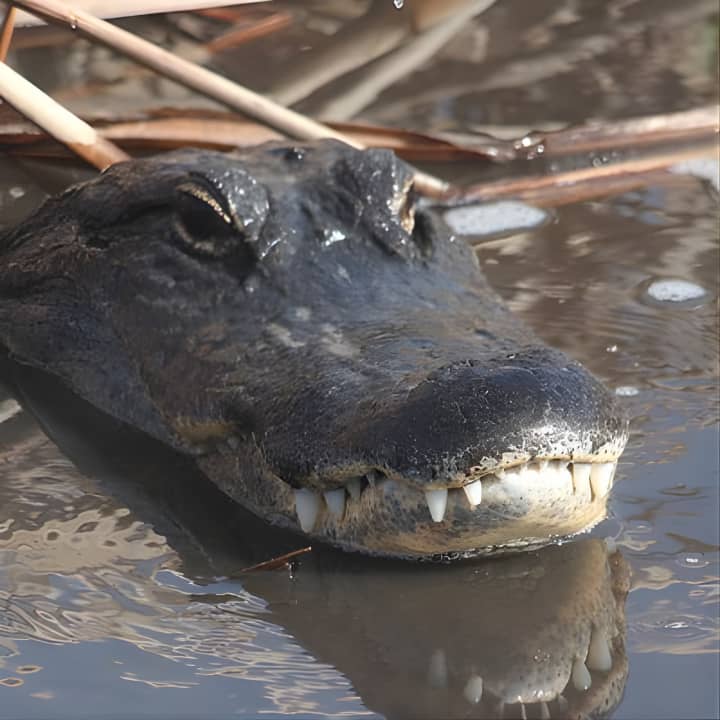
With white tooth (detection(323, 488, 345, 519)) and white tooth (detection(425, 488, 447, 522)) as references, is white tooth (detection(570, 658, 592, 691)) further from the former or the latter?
white tooth (detection(323, 488, 345, 519))

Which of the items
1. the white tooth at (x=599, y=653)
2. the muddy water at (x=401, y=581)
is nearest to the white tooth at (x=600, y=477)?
the muddy water at (x=401, y=581)

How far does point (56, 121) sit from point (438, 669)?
2.86 meters

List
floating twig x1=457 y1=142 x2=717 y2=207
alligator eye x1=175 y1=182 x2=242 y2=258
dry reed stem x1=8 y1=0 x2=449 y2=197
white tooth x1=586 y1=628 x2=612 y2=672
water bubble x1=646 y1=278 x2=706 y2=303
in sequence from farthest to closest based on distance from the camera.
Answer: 1. floating twig x1=457 y1=142 x2=717 y2=207
2. dry reed stem x1=8 y1=0 x2=449 y2=197
3. water bubble x1=646 y1=278 x2=706 y2=303
4. alligator eye x1=175 y1=182 x2=242 y2=258
5. white tooth x1=586 y1=628 x2=612 y2=672

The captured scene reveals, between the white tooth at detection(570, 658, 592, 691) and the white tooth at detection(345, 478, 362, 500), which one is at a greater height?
the white tooth at detection(345, 478, 362, 500)

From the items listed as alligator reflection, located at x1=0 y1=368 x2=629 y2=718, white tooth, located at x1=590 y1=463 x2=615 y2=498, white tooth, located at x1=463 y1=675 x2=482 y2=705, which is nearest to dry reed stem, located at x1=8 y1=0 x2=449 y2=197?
alligator reflection, located at x1=0 y1=368 x2=629 y2=718

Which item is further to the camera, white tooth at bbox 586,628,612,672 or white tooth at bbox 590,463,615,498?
white tooth at bbox 590,463,615,498

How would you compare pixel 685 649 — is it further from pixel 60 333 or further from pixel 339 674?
pixel 60 333

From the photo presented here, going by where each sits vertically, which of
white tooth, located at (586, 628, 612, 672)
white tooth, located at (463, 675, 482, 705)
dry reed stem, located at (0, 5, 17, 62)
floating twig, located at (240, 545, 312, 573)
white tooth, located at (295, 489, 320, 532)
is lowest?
white tooth, located at (586, 628, 612, 672)

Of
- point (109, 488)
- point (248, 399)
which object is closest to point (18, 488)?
point (109, 488)

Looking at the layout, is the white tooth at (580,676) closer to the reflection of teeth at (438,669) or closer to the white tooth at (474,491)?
the reflection of teeth at (438,669)

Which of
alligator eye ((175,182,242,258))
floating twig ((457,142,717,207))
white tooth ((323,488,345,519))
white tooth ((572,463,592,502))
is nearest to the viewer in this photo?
white tooth ((572,463,592,502))

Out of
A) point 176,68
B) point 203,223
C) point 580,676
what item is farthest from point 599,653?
point 176,68

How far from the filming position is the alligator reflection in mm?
2979

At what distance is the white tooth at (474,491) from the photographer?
10.3 ft
